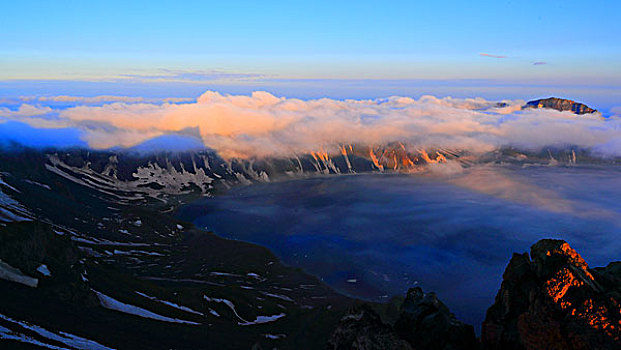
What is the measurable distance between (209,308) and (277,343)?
42.2 meters

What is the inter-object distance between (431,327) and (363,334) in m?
12.9

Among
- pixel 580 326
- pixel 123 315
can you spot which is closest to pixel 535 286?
pixel 580 326

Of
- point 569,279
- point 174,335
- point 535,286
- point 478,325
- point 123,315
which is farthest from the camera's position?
point 478,325

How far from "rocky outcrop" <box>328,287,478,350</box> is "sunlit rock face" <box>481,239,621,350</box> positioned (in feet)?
15.6

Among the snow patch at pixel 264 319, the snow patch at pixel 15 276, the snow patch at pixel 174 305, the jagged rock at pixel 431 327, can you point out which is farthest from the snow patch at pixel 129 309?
the jagged rock at pixel 431 327

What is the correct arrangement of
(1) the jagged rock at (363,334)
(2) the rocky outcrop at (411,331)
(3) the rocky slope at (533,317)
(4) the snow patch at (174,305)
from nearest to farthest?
(3) the rocky slope at (533,317) → (1) the jagged rock at (363,334) → (2) the rocky outcrop at (411,331) → (4) the snow patch at (174,305)

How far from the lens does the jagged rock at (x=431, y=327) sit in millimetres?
59938

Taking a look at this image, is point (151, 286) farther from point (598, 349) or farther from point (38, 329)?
point (598, 349)

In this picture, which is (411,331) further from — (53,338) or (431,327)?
(53,338)

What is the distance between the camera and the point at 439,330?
62.1 meters

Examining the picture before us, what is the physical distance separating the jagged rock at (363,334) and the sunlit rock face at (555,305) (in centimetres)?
1321

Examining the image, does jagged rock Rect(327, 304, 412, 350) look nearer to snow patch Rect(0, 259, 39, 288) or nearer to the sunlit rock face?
the sunlit rock face

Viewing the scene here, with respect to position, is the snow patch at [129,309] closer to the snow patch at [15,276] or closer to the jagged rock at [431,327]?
the snow patch at [15,276]

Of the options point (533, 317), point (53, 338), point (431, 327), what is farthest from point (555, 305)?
point (53, 338)
